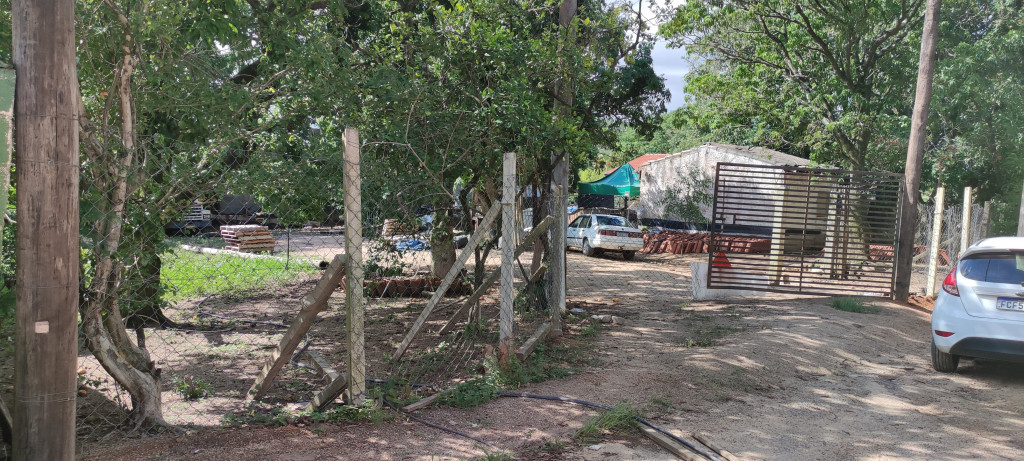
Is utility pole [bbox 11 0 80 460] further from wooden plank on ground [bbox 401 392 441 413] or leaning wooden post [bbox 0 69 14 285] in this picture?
wooden plank on ground [bbox 401 392 441 413]

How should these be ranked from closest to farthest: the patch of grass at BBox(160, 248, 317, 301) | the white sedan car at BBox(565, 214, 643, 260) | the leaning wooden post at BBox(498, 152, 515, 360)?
the leaning wooden post at BBox(498, 152, 515, 360) → the patch of grass at BBox(160, 248, 317, 301) → the white sedan car at BBox(565, 214, 643, 260)

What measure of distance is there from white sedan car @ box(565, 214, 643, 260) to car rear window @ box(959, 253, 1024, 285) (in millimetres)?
13032

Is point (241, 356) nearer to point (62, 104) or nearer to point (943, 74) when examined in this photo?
point (62, 104)

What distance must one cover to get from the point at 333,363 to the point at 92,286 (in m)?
3.39

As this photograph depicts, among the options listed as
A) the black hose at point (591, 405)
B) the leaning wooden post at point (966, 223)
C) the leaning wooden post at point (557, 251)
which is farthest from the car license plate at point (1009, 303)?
the leaning wooden post at point (966, 223)

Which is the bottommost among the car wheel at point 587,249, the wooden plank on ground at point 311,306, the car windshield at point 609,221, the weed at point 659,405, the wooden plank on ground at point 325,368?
the weed at point 659,405

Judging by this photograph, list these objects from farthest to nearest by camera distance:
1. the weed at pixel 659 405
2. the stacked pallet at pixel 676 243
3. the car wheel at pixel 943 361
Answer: the stacked pallet at pixel 676 243
the car wheel at pixel 943 361
the weed at pixel 659 405

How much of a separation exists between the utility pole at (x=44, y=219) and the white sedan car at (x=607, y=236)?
55.6 ft

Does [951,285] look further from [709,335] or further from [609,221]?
[609,221]

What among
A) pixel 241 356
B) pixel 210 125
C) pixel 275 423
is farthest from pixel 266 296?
pixel 275 423

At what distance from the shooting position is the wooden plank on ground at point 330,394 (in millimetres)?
4855

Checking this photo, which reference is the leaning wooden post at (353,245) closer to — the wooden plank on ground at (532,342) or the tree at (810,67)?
the wooden plank on ground at (532,342)

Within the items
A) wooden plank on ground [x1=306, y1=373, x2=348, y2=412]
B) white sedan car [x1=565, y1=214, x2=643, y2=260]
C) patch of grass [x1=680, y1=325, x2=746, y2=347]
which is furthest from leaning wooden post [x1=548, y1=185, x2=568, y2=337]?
white sedan car [x1=565, y1=214, x2=643, y2=260]

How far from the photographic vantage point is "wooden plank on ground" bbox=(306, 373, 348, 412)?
4855 millimetres
